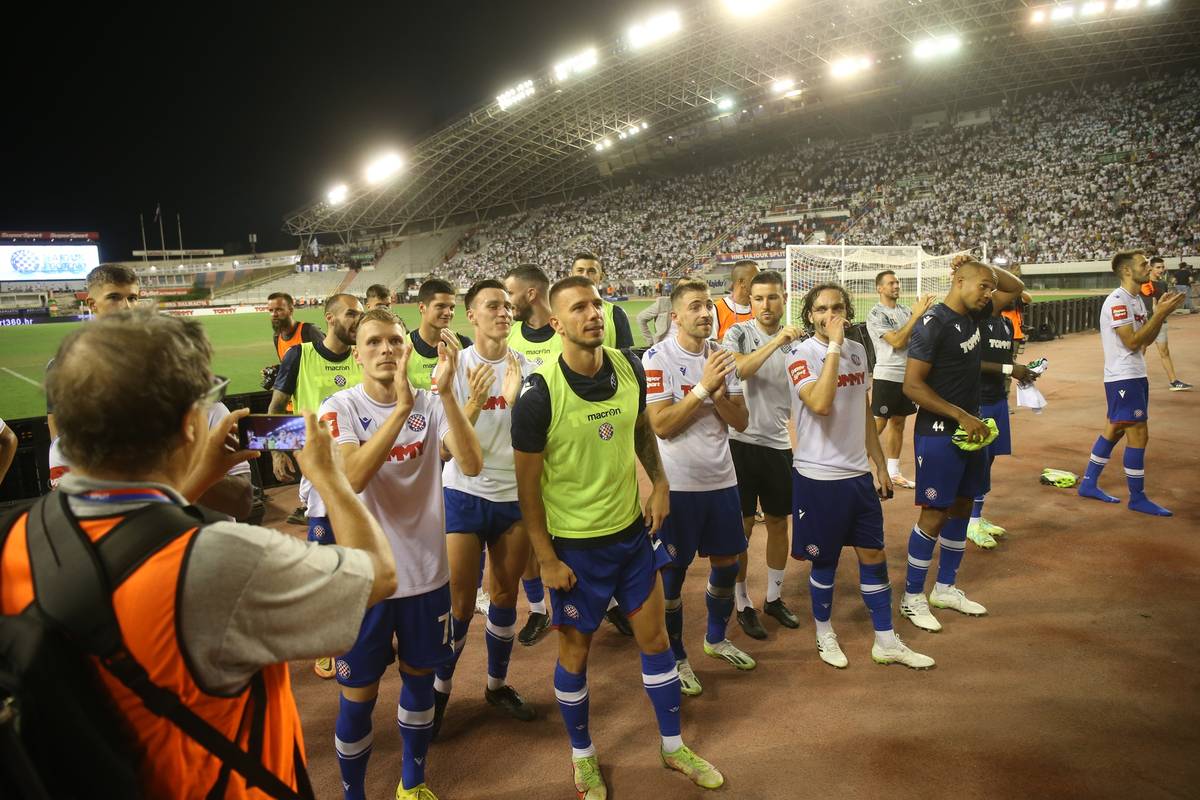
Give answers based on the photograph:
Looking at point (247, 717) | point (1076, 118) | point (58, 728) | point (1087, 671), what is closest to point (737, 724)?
point (1087, 671)

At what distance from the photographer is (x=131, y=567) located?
1.19 metres

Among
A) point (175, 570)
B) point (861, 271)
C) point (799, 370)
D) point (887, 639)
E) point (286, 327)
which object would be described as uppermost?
point (861, 271)

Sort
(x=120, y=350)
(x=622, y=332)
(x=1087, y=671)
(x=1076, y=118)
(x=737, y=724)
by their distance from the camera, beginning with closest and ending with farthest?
(x=120, y=350) → (x=737, y=724) → (x=1087, y=671) → (x=622, y=332) → (x=1076, y=118)

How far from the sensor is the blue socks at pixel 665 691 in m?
3.21

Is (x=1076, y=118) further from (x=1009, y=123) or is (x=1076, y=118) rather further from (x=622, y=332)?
(x=622, y=332)

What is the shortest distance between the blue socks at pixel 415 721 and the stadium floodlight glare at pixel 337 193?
184 ft

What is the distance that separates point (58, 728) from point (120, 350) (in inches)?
26.5

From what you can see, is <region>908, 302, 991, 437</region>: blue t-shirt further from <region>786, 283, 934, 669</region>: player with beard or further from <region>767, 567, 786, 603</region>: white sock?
<region>767, 567, 786, 603</region>: white sock

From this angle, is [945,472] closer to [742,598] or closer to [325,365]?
[742,598]

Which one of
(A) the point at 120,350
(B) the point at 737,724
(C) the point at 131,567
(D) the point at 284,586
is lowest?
(B) the point at 737,724

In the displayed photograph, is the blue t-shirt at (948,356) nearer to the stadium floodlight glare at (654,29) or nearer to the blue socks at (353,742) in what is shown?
the blue socks at (353,742)

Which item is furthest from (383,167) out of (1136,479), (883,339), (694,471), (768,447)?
(694,471)

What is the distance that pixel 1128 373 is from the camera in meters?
6.74

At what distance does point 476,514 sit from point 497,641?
0.76 metres
